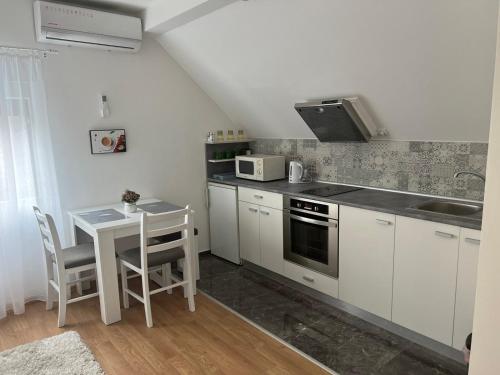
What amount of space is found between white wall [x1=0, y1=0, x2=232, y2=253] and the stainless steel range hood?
4.34 feet

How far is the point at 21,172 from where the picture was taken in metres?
3.07

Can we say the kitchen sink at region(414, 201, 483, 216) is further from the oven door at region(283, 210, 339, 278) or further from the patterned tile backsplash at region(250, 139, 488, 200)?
the oven door at region(283, 210, 339, 278)

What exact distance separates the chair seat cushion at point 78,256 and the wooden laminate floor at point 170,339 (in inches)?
18.3

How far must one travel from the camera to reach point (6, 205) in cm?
303

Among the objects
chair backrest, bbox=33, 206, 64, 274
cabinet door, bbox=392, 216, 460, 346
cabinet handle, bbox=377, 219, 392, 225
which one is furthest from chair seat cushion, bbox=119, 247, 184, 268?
cabinet door, bbox=392, 216, 460, 346

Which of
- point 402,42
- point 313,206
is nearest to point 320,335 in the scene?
point 313,206

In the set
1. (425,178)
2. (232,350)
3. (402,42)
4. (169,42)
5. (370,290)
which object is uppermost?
(169,42)

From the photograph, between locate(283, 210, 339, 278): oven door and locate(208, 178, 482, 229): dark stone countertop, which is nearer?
locate(208, 178, 482, 229): dark stone countertop

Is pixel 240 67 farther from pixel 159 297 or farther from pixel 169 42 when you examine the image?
pixel 159 297

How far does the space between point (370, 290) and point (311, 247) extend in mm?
600

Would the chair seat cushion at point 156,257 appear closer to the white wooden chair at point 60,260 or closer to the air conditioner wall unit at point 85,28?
the white wooden chair at point 60,260

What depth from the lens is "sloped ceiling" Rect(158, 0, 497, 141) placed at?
2119 mm

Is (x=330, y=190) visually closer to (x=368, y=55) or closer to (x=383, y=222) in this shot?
(x=383, y=222)

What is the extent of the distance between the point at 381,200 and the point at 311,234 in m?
0.63
